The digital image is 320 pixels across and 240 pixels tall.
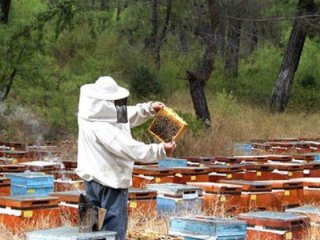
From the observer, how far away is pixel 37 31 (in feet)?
57.5

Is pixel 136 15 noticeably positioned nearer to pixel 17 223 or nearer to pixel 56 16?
pixel 56 16

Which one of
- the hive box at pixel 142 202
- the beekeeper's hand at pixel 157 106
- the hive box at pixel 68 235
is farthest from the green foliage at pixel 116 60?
the hive box at pixel 68 235

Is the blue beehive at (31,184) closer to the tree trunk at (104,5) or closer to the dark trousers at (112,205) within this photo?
the dark trousers at (112,205)

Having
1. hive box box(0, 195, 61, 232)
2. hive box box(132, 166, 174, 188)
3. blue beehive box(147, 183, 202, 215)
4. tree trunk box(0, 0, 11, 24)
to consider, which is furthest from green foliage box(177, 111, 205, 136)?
hive box box(0, 195, 61, 232)

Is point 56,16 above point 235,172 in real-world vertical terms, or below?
above

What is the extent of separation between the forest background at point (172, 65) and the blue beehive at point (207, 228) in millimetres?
8072

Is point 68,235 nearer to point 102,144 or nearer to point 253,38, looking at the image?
point 102,144

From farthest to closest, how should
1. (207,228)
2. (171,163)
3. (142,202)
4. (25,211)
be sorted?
(171,163), (142,202), (25,211), (207,228)

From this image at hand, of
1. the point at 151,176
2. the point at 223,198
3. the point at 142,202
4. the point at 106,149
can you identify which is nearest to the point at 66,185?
the point at 151,176

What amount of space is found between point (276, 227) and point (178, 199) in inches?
78.7

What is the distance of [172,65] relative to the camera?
2956 cm

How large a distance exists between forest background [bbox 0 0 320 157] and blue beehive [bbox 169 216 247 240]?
8.07 meters

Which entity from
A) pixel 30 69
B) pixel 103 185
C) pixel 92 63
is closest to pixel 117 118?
pixel 103 185

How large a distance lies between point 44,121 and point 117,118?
1328 centimetres
